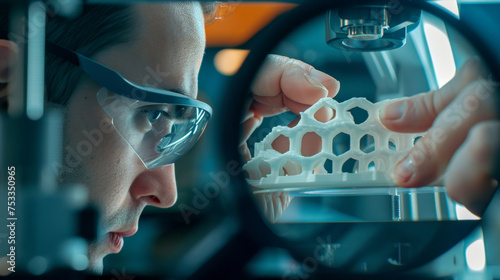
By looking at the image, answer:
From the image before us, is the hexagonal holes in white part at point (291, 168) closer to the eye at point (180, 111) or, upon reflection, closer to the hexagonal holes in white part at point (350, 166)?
the hexagonal holes in white part at point (350, 166)

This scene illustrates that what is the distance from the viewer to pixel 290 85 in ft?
3.22

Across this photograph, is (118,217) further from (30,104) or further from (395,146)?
(395,146)

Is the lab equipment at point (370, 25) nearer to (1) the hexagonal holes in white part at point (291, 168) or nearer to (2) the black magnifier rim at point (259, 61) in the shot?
(2) the black magnifier rim at point (259, 61)

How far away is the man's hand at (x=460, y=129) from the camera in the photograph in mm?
924

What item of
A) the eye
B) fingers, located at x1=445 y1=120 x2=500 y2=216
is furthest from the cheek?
fingers, located at x1=445 y1=120 x2=500 y2=216

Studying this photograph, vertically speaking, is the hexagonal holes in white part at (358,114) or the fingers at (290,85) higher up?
the fingers at (290,85)

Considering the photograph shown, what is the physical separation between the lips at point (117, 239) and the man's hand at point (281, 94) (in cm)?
24

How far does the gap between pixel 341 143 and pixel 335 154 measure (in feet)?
0.10

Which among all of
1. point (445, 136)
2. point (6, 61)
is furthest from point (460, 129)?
point (6, 61)

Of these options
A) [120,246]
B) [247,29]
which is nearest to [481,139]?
[247,29]

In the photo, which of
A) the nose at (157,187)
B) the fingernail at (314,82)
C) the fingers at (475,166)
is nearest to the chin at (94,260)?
the nose at (157,187)

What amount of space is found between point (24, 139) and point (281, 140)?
1.49ft

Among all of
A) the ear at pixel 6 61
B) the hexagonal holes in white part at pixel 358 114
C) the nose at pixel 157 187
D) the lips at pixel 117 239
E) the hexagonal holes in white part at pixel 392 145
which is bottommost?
the lips at pixel 117 239

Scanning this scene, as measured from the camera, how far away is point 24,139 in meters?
0.98
